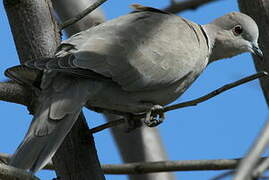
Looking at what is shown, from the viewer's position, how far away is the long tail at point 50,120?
6.70 ft

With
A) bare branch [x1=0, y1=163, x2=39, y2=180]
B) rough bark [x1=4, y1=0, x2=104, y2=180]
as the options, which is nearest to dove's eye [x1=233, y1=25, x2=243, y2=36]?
rough bark [x1=4, y1=0, x2=104, y2=180]

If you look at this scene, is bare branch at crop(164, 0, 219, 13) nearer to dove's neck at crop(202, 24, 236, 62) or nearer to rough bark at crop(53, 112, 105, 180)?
dove's neck at crop(202, 24, 236, 62)

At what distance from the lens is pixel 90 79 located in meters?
2.52

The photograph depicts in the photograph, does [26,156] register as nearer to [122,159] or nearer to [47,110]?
[47,110]

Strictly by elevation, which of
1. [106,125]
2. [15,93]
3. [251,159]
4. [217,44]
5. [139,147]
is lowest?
[139,147]

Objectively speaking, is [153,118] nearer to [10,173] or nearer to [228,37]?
[10,173]

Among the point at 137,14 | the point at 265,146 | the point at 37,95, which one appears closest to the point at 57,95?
the point at 37,95

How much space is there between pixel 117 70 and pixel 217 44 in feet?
4.67

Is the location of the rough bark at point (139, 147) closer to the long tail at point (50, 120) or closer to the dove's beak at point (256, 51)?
the dove's beak at point (256, 51)

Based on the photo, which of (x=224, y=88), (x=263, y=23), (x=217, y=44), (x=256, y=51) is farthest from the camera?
(x=217, y=44)

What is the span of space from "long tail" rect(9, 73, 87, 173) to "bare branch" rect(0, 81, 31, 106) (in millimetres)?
68

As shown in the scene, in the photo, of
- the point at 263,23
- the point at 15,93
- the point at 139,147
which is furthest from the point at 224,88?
the point at 139,147

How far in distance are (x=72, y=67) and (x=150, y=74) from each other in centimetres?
59

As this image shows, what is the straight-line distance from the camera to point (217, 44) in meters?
3.81
